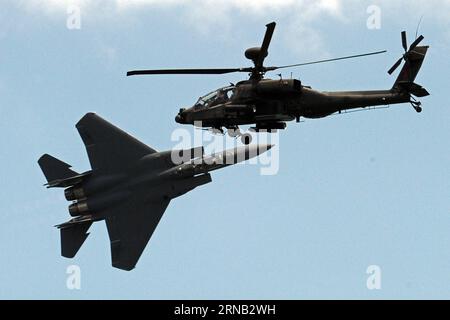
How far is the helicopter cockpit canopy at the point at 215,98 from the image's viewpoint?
5609 cm

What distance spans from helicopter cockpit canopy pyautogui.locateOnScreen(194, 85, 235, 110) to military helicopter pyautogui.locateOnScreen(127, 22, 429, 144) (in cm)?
7

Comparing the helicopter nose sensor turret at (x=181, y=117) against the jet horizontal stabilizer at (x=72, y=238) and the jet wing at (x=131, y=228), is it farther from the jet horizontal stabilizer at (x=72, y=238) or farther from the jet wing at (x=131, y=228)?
the jet horizontal stabilizer at (x=72, y=238)

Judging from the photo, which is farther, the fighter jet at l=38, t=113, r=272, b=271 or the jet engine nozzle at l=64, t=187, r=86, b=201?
the jet engine nozzle at l=64, t=187, r=86, b=201

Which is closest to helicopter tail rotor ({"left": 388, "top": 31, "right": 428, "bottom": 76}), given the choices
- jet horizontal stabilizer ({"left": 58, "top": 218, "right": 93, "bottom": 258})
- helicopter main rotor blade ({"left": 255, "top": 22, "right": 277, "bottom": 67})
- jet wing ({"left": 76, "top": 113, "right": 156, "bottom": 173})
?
helicopter main rotor blade ({"left": 255, "top": 22, "right": 277, "bottom": 67})

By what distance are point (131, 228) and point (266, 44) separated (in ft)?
54.1

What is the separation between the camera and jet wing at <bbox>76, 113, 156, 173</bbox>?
60844 mm

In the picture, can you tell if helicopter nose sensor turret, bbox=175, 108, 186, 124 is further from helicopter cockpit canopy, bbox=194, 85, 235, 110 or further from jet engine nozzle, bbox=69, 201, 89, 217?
jet engine nozzle, bbox=69, 201, 89, 217

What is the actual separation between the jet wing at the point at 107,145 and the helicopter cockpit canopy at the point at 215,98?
5642 mm

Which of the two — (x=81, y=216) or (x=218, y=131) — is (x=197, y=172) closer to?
(x=218, y=131)

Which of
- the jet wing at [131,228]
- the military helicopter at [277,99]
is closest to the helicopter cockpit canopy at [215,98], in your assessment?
A: the military helicopter at [277,99]

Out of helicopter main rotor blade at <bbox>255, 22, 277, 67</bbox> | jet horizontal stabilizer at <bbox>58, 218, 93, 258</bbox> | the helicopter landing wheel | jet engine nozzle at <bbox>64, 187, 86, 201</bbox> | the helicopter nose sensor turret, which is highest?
helicopter main rotor blade at <bbox>255, 22, 277, 67</bbox>

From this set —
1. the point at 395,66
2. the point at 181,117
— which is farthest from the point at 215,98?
the point at 395,66

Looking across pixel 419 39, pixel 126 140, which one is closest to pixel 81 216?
pixel 126 140
